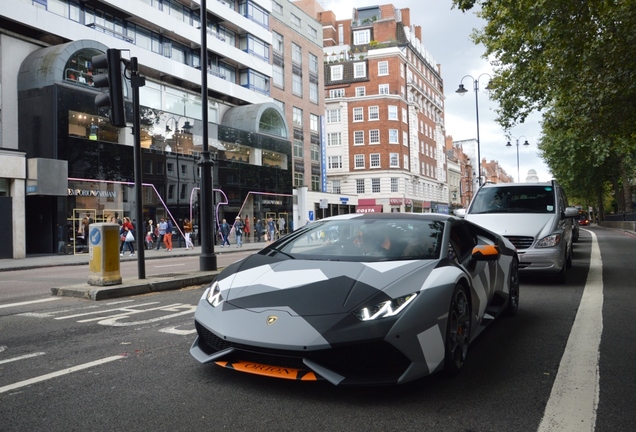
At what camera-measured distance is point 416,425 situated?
294cm

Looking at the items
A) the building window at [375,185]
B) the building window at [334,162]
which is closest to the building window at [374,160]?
the building window at [375,185]

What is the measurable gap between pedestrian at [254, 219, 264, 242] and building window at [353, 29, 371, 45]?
4299 cm

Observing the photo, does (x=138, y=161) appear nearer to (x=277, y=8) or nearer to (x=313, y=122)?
(x=277, y=8)

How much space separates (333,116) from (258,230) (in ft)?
112

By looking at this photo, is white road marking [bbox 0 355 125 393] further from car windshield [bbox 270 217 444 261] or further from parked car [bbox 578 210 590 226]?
parked car [bbox 578 210 590 226]

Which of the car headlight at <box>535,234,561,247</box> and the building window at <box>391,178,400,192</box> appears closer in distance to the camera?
the car headlight at <box>535,234,561,247</box>

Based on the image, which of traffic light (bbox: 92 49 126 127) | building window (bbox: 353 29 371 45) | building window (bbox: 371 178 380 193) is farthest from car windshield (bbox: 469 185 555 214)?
building window (bbox: 353 29 371 45)

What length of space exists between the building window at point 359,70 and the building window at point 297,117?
20126 mm

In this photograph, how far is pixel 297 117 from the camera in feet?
155

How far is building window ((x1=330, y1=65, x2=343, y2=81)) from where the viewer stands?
66438 mm

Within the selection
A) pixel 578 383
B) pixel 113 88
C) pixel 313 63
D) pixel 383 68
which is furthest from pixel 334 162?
pixel 578 383

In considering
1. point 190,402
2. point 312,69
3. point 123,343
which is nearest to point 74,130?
point 123,343

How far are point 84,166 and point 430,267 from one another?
76.6ft

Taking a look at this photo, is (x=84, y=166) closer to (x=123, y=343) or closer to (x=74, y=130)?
(x=74, y=130)
